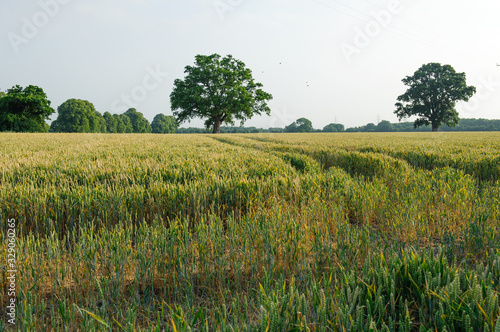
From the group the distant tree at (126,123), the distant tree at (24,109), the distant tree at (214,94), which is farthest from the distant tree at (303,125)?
the distant tree at (24,109)

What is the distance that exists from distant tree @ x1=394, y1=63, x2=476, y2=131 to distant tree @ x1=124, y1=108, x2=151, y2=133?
8125 cm

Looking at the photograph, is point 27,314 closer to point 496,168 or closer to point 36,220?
point 36,220

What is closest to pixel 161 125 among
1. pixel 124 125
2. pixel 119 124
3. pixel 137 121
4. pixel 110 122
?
pixel 137 121

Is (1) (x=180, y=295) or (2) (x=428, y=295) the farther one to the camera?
(1) (x=180, y=295)

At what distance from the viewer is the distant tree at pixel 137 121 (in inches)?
3807

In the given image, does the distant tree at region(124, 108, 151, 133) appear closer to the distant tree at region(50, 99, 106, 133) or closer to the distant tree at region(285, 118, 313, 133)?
the distant tree at region(50, 99, 106, 133)

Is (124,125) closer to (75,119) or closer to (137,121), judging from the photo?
(137,121)

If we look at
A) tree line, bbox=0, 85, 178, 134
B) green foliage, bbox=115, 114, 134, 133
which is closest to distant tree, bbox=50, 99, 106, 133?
tree line, bbox=0, 85, 178, 134

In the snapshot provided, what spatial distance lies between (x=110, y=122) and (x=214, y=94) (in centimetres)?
5242

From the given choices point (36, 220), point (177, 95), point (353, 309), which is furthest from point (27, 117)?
point (353, 309)

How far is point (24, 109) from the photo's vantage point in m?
49.9

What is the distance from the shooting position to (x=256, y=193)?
3945 mm

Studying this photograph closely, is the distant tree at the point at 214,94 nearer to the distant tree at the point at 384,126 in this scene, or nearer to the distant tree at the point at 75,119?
the distant tree at the point at 75,119

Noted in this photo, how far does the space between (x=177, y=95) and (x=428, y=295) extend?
48224 millimetres
